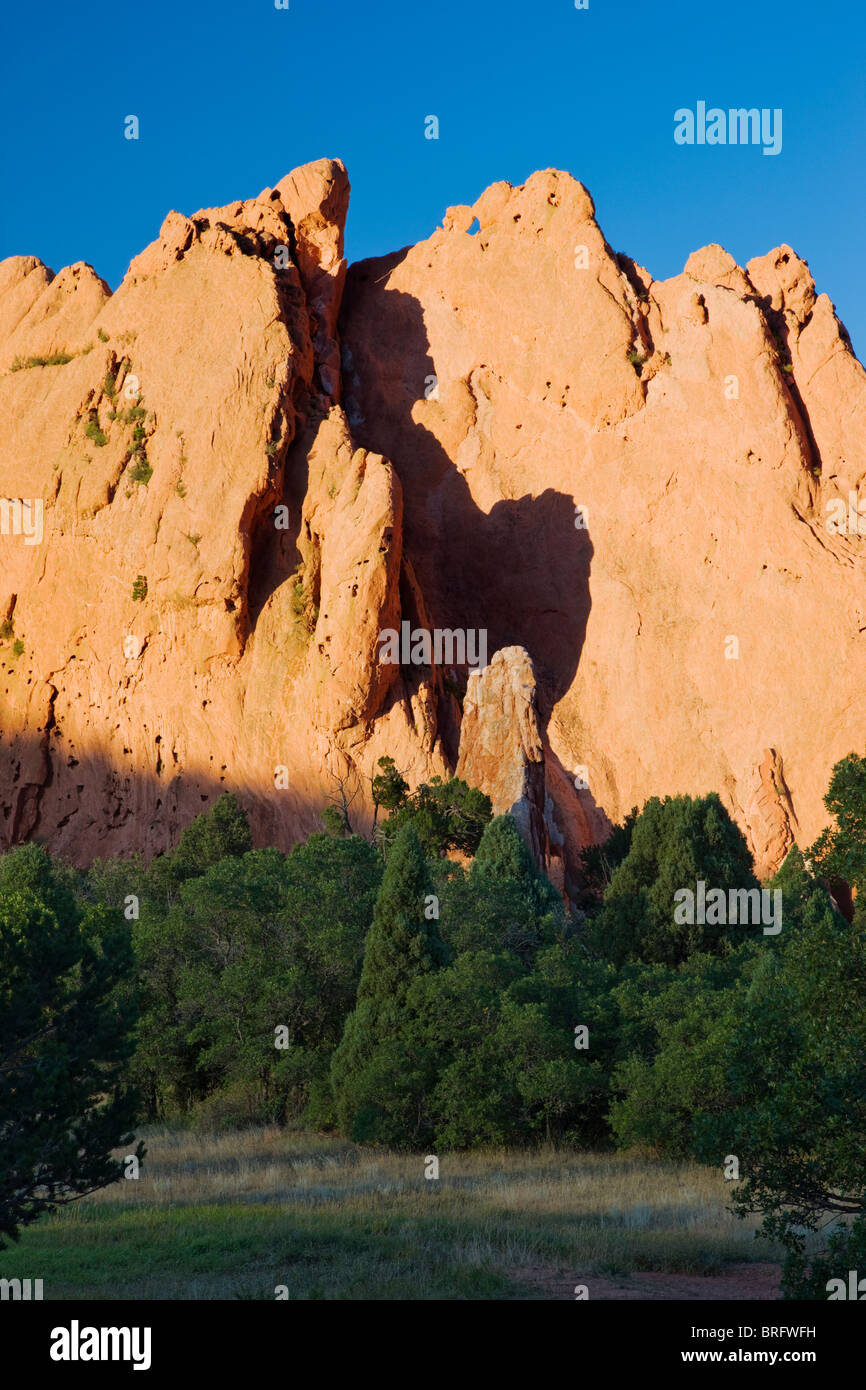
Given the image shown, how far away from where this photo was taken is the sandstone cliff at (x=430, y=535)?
5000cm

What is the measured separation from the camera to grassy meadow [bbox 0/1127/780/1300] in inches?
530

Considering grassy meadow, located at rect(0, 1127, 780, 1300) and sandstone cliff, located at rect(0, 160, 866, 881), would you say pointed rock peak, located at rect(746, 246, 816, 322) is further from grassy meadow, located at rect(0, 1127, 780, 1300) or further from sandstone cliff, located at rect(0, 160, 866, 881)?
grassy meadow, located at rect(0, 1127, 780, 1300)

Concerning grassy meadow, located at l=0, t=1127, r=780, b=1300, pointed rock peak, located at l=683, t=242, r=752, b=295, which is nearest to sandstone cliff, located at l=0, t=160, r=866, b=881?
pointed rock peak, located at l=683, t=242, r=752, b=295

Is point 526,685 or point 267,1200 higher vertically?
point 526,685

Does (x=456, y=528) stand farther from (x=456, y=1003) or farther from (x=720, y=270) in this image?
(x=456, y=1003)

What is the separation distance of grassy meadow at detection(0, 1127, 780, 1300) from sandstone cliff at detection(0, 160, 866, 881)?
84.0 ft

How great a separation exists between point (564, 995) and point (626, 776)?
29013mm

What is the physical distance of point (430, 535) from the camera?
59.3 metres

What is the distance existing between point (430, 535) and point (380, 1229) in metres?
45.8

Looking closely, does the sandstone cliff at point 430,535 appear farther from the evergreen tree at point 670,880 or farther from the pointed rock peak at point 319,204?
the evergreen tree at point 670,880

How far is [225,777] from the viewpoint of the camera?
51.0 metres
